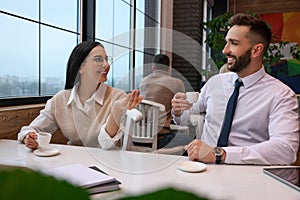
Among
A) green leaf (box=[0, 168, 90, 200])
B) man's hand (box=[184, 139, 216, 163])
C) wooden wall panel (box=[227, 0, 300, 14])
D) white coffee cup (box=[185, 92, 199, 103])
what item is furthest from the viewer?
wooden wall panel (box=[227, 0, 300, 14])

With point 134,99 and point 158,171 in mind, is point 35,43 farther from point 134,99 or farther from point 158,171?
point 158,171

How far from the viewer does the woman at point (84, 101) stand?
1657 millimetres

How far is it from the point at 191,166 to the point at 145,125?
17.4 inches

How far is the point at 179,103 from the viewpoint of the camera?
1.56m

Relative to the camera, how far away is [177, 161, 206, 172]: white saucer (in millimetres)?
1090

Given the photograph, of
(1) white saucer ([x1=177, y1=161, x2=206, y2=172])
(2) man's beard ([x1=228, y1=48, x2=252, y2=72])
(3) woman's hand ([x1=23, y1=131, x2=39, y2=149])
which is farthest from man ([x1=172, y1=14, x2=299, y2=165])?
(3) woman's hand ([x1=23, y1=131, x2=39, y2=149])

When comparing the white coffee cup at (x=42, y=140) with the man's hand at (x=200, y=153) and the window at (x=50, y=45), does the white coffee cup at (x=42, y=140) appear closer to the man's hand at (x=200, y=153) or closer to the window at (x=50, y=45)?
the window at (x=50, y=45)

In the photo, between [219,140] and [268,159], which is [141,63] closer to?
[219,140]

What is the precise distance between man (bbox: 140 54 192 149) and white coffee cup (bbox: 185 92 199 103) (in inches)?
4.9

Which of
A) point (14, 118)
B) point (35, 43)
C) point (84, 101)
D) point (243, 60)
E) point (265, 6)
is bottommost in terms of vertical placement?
point (14, 118)

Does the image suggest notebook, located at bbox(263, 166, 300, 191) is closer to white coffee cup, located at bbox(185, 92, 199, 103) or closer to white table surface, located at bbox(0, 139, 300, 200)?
white table surface, located at bbox(0, 139, 300, 200)

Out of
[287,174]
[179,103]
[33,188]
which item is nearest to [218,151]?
[287,174]

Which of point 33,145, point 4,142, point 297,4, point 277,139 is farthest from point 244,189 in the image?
point 297,4

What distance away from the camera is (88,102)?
174 centimetres
